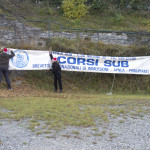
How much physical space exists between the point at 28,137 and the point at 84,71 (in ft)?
27.9

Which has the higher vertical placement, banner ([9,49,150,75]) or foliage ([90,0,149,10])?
foliage ([90,0,149,10])

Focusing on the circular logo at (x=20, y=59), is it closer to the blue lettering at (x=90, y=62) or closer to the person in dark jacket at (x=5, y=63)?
the person in dark jacket at (x=5, y=63)

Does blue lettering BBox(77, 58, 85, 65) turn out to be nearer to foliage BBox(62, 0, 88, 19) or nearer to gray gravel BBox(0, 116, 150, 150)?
gray gravel BBox(0, 116, 150, 150)

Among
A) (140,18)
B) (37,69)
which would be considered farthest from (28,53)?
(140,18)

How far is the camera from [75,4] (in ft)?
73.5

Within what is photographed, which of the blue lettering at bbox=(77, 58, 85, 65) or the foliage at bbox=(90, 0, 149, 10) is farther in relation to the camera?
the foliage at bbox=(90, 0, 149, 10)

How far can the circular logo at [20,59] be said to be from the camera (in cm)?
1238

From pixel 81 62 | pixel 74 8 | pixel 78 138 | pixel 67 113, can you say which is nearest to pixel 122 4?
pixel 74 8

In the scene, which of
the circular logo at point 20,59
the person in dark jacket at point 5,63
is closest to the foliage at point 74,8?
the circular logo at point 20,59

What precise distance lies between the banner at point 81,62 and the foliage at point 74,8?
947 centimetres

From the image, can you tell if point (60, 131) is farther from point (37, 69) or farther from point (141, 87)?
point (141, 87)

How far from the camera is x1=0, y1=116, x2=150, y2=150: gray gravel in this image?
16.6 ft

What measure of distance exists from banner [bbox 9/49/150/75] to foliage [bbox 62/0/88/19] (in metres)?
9.47

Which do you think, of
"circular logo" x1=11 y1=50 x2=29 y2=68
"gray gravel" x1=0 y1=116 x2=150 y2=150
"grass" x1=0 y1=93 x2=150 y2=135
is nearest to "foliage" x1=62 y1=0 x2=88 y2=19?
"circular logo" x1=11 y1=50 x2=29 y2=68
